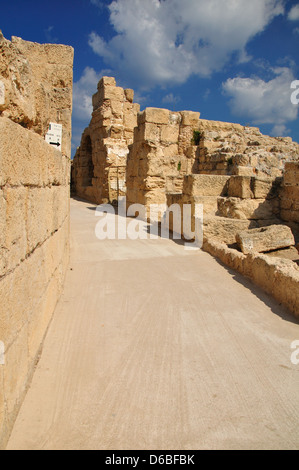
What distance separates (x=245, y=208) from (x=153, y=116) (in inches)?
207

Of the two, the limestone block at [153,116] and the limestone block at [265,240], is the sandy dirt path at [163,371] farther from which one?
the limestone block at [153,116]

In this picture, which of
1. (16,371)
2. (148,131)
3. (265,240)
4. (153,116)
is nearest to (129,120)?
(153,116)

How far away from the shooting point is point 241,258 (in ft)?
16.6

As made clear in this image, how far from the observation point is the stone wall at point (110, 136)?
43.4 feet

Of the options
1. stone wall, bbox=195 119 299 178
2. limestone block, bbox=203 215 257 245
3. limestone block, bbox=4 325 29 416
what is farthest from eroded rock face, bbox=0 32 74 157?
stone wall, bbox=195 119 299 178

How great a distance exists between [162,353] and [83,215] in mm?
8078

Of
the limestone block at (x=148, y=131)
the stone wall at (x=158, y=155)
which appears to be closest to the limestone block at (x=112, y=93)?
the stone wall at (x=158, y=155)

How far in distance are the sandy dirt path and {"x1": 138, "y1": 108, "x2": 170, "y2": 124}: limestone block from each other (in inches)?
301

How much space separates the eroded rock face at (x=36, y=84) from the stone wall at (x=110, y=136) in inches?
330

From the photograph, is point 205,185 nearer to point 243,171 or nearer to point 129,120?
point 243,171

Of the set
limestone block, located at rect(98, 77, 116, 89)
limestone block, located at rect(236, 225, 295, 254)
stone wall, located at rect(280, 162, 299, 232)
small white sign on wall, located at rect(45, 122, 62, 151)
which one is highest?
limestone block, located at rect(98, 77, 116, 89)

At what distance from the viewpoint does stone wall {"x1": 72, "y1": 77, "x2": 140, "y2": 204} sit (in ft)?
43.4

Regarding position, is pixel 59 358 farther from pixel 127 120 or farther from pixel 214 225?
pixel 127 120

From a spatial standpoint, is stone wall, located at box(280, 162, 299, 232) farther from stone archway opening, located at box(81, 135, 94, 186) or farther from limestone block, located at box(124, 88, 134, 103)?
stone archway opening, located at box(81, 135, 94, 186)
